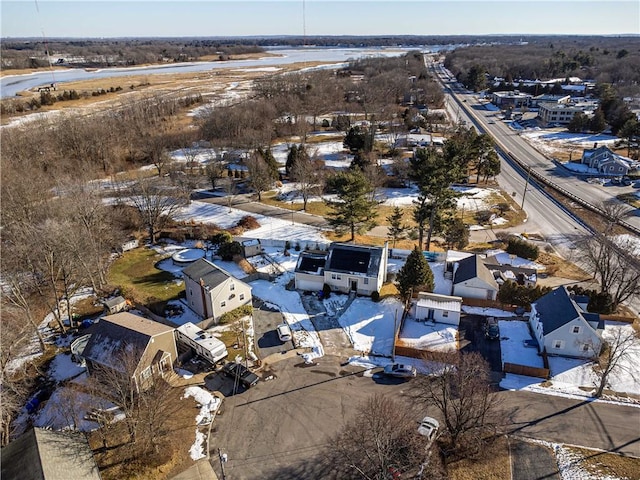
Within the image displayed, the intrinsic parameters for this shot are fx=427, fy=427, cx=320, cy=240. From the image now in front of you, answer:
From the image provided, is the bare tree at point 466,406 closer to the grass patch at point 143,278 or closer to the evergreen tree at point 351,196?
the evergreen tree at point 351,196

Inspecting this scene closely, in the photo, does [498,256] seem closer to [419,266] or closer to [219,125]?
[419,266]

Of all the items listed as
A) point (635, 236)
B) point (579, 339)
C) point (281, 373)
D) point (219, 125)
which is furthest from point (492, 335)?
point (219, 125)

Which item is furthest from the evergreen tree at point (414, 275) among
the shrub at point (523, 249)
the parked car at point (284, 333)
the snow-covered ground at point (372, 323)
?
the shrub at point (523, 249)

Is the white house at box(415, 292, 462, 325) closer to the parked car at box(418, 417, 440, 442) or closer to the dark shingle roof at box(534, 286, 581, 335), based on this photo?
the dark shingle roof at box(534, 286, 581, 335)

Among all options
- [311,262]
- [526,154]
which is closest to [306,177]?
[311,262]

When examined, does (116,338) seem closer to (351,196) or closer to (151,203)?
(151,203)
